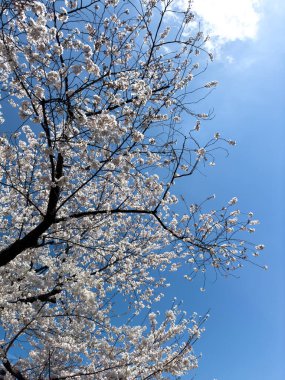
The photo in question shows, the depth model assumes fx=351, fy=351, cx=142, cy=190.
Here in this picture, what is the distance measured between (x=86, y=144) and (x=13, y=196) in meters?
4.25

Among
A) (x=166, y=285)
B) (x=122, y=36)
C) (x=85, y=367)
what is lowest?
(x=85, y=367)

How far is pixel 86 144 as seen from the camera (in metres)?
5.42

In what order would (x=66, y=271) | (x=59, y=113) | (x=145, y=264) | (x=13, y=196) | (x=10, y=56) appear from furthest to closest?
1. (x=145, y=264)
2. (x=13, y=196)
3. (x=66, y=271)
4. (x=59, y=113)
5. (x=10, y=56)

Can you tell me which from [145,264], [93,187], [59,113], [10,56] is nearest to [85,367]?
[145,264]

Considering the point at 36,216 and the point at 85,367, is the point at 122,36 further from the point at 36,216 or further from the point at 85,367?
the point at 85,367

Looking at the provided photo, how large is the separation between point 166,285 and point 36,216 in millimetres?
4800

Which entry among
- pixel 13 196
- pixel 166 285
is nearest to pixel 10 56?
pixel 13 196

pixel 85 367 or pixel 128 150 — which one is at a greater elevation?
pixel 128 150

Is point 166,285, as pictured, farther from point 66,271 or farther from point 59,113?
point 59,113

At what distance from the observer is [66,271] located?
18.6 feet

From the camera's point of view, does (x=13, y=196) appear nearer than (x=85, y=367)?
No

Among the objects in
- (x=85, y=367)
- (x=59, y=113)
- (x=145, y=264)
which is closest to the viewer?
(x=59, y=113)

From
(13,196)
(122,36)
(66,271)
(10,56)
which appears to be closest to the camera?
(10,56)

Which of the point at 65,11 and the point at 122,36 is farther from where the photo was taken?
the point at 122,36
